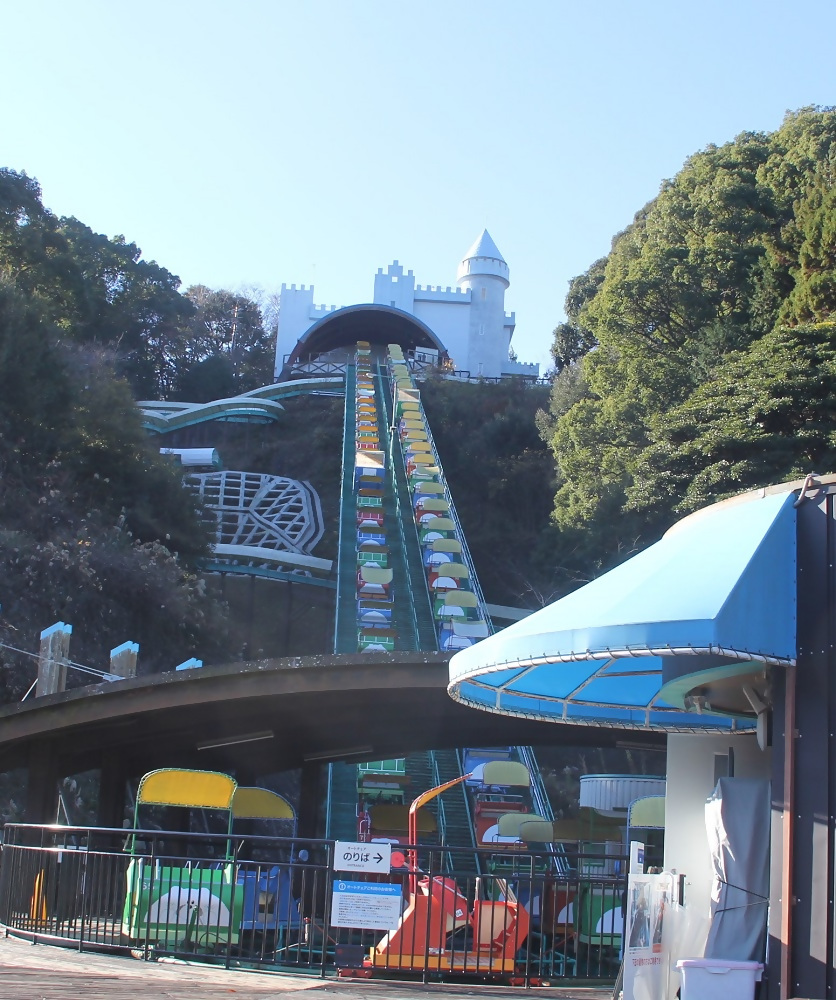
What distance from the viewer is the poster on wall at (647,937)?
7594mm

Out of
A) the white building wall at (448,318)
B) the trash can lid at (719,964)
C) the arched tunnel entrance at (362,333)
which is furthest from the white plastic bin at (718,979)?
the white building wall at (448,318)

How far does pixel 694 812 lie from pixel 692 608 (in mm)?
2398

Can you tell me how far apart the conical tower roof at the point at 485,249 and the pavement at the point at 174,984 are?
72.4m

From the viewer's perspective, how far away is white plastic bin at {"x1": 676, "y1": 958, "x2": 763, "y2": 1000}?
7.33 m

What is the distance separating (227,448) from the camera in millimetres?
60375

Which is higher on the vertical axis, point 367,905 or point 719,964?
point 719,964

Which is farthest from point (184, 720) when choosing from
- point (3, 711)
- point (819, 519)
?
point (819, 519)

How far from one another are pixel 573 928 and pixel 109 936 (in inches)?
197

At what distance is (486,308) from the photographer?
76.8 metres

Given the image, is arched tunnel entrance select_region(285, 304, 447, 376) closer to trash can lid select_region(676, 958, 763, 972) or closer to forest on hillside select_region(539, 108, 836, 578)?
forest on hillside select_region(539, 108, 836, 578)

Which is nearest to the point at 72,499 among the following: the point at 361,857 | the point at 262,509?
the point at 262,509

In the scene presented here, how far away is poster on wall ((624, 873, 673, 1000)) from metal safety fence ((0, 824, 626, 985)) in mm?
2077

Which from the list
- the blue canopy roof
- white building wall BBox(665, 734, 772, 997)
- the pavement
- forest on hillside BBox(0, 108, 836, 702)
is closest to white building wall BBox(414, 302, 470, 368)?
forest on hillside BBox(0, 108, 836, 702)

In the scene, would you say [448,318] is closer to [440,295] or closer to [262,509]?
[440,295]
